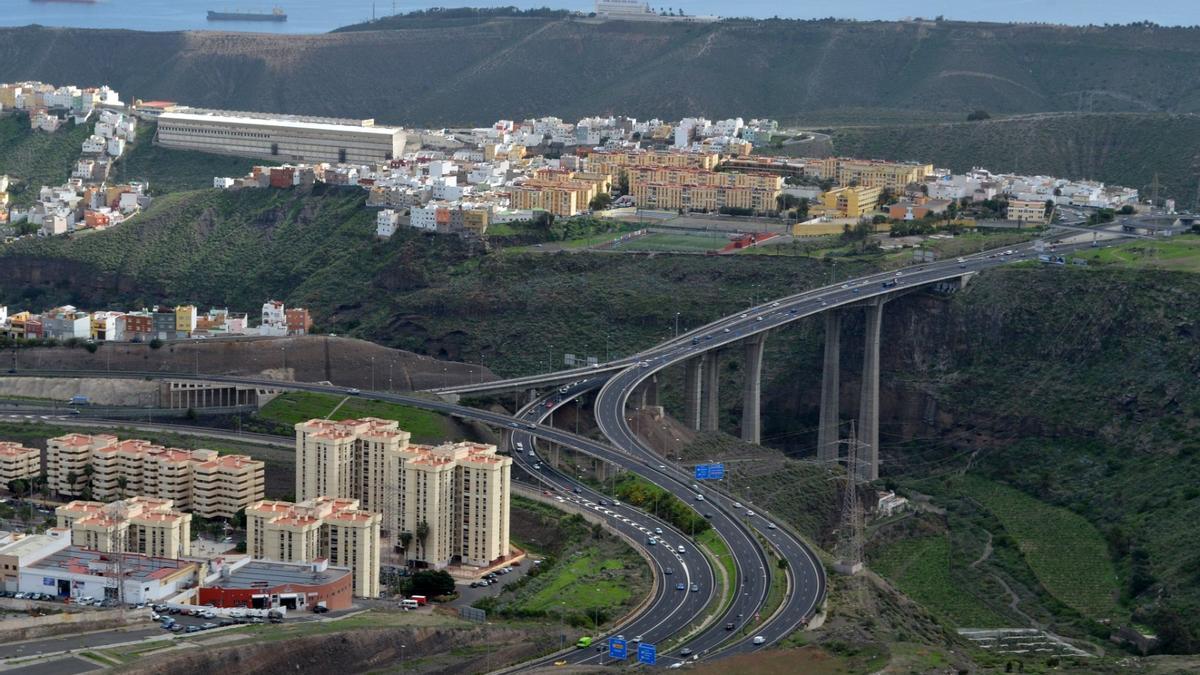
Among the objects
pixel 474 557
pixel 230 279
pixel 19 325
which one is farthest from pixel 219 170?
pixel 474 557

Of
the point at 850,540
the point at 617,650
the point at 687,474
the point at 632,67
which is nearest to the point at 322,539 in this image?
the point at 617,650

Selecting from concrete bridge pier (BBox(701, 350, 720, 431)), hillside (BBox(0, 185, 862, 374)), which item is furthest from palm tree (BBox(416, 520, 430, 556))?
hillside (BBox(0, 185, 862, 374))

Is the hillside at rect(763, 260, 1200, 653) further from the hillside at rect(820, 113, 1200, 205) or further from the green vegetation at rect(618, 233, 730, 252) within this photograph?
the hillside at rect(820, 113, 1200, 205)

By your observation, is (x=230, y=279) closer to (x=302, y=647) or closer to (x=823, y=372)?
(x=823, y=372)

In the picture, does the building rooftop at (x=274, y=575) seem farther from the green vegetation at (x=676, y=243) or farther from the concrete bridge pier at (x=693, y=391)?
the green vegetation at (x=676, y=243)

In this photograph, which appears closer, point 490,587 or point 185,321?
point 490,587

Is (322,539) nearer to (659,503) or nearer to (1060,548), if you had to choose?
(659,503)

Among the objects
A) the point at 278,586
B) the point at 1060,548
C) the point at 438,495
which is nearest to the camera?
the point at 278,586
